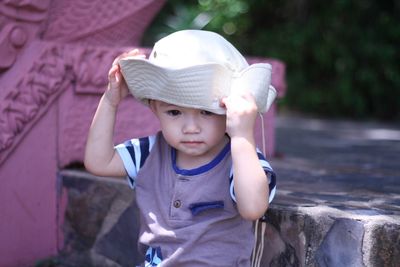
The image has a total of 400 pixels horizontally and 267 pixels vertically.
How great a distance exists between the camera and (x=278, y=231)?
6.23ft

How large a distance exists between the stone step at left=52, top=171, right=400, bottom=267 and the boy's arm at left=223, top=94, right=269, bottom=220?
0.27m

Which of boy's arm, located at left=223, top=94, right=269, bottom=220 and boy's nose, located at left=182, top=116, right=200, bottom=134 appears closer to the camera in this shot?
boy's arm, located at left=223, top=94, right=269, bottom=220

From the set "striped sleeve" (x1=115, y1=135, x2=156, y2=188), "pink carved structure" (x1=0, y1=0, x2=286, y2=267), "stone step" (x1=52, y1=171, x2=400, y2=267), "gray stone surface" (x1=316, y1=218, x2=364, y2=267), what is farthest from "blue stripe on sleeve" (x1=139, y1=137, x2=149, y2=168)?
"pink carved structure" (x1=0, y1=0, x2=286, y2=267)

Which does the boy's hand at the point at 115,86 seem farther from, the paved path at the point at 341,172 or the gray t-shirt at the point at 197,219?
the paved path at the point at 341,172

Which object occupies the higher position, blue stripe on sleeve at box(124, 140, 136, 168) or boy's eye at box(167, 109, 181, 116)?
boy's eye at box(167, 109, 181, 116)

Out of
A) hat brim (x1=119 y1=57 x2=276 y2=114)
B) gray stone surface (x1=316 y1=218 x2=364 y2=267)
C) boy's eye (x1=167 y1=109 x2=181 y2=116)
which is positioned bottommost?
gray stone surface (x1=316 y1=218 x2=364 y2=267)

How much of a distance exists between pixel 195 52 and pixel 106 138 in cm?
41

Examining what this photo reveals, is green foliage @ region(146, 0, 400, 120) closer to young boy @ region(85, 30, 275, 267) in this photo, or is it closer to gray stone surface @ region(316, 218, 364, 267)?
young boy @ region(85, 30, 275, 267)

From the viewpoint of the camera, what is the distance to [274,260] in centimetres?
192

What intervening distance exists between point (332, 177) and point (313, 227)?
2.99 ft

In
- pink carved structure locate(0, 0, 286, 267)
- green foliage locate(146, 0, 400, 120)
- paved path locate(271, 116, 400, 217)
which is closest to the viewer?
paved path locate(271, 116, 400, 217)

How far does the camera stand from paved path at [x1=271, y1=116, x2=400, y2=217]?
2.00 m

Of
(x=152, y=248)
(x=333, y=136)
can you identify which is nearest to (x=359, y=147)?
(x=333, y=136)

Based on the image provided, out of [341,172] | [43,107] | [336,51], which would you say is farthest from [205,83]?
[336,51]
